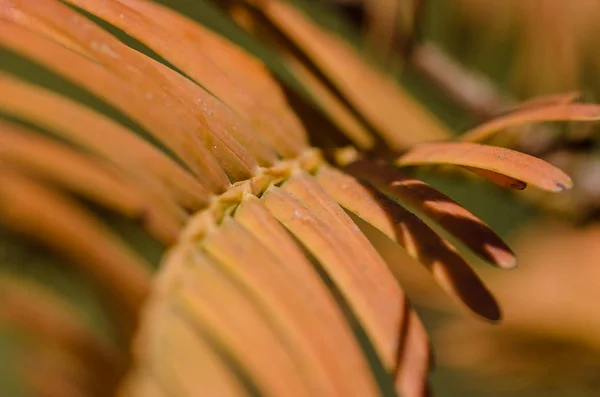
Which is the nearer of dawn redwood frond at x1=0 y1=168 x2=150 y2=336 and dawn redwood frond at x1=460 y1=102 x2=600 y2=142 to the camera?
dawn redwood frond at x1=460 y1=102 x2=600 y2=142

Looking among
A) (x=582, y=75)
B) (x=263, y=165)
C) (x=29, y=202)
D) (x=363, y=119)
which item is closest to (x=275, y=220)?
(x=263, y=165)

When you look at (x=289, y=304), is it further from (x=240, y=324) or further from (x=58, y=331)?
(x=58, y=331)

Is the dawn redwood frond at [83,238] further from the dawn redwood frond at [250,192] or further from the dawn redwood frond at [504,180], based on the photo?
the dawn redwood frond at [504,180]

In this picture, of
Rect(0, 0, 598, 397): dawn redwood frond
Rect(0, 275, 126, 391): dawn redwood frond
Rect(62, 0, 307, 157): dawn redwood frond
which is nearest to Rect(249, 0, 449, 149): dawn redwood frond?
Rect(0, 0, 598, 397): dawn redwood frond

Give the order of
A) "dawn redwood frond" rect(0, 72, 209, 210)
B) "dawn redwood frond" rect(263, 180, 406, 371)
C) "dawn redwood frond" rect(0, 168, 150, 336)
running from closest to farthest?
"dawn redwood frond" rect(263, 180, 406, 371) → "dawn redwood frond" rect(0, 72, 209, 210) → "dawn redwood frond" rect(0, 168, 150, 336)

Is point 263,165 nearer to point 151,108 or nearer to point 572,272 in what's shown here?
point 151,108

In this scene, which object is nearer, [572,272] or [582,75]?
[572,272]

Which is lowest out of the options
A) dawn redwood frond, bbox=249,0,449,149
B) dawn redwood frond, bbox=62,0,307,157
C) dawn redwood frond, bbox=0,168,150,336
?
dawn redwood frond, bbox=62,0,307,157

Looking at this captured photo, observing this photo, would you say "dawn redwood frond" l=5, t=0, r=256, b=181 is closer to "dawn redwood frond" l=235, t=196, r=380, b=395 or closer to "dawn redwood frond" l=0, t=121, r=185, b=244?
"dawn redwood frond" l=235, t=196, r=380, b=395
